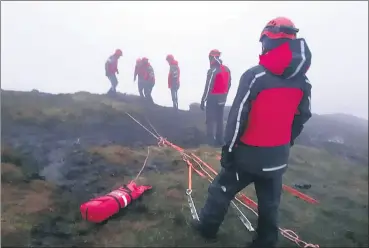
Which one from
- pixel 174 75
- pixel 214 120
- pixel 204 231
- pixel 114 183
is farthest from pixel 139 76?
pixel 204 231

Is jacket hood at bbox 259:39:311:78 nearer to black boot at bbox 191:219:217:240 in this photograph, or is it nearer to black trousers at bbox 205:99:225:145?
black boot at bbox 191:219:217:240

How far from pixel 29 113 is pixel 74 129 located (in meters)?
1.71

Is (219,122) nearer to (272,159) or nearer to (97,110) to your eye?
(97,110)

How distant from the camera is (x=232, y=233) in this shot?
6426 millimetres

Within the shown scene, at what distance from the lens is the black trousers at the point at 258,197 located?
5520 mm

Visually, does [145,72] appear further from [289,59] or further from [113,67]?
[289,59]

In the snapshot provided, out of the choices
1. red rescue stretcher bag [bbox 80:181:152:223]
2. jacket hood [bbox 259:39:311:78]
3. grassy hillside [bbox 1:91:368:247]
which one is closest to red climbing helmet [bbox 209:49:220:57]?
grassy hillside [bbox 1:91:368:247]

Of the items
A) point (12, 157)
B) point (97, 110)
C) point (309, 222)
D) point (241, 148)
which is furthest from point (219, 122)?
point (241, 148)

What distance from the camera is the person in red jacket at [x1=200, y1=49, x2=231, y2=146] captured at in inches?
480

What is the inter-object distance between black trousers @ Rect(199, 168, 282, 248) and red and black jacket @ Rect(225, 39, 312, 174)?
0.26 metres

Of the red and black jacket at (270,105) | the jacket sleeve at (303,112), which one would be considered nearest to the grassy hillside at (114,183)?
the red and black jacket at (270,105)

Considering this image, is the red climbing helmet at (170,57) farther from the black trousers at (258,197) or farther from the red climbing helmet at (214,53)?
the black trousers at (258,197)

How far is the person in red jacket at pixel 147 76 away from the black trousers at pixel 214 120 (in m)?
7.09

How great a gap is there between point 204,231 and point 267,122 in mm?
2149
